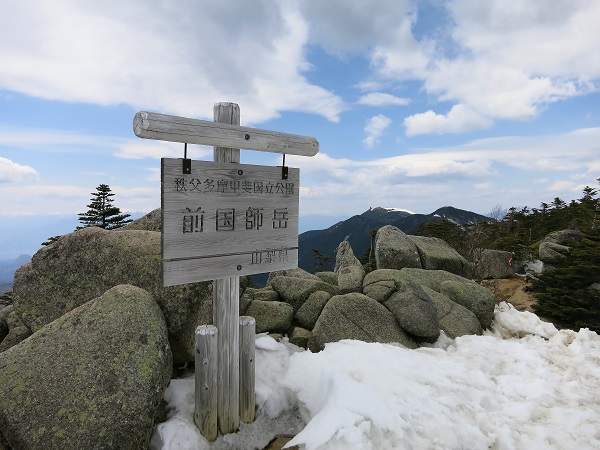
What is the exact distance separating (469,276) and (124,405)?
48.1 feet

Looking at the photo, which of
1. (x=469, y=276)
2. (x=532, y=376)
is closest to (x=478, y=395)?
(x=532, y=376)

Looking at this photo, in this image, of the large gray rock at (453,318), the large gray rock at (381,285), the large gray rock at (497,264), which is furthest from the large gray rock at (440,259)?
the large gray rock at (381,285)

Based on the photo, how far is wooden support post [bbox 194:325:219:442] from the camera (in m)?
4.93

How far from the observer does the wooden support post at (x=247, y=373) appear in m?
5.39

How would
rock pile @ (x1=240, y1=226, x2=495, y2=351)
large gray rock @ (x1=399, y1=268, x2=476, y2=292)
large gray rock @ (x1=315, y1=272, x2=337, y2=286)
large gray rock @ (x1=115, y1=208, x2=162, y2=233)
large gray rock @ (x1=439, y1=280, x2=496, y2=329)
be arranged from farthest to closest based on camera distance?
1. large gray rock @ (x1=315, y1=272, x2=337, y2=286)
2. large gray rock @ (x1=399, y1=268, x2=476, y2=292)
3. large gray rock @ (x1=439, y1=280, x2=496, y2=329)
4. large gray rock @ (x1=115, y1=208, x2=162, y2=233)
5. rock pile @ (x1=240, y1=226, x2=495, y2=351)

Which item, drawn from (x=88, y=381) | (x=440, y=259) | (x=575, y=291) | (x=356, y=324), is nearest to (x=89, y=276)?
(x=88, y=381)

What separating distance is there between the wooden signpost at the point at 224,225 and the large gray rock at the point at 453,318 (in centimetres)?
565

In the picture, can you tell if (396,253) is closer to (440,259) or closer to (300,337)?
(440,259)

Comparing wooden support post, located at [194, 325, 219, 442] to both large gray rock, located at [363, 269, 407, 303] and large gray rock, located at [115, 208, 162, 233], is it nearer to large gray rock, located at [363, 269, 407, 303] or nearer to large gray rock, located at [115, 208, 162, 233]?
large gray rock, located at [115, 208, 162, 233]

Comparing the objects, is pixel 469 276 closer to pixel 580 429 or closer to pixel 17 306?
pixel 580 429

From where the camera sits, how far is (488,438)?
199 inches

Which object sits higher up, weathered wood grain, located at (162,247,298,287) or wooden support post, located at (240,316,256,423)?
weathered wood grain, located at (162,247,298,287)

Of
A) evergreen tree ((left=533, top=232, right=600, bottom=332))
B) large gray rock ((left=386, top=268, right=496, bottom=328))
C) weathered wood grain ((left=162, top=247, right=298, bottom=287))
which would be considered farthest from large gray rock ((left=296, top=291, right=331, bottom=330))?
evergreen tree ((left=533, top=232, right=600, bottom=332))

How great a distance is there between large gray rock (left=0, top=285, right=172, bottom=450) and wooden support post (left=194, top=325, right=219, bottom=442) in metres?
0.51
